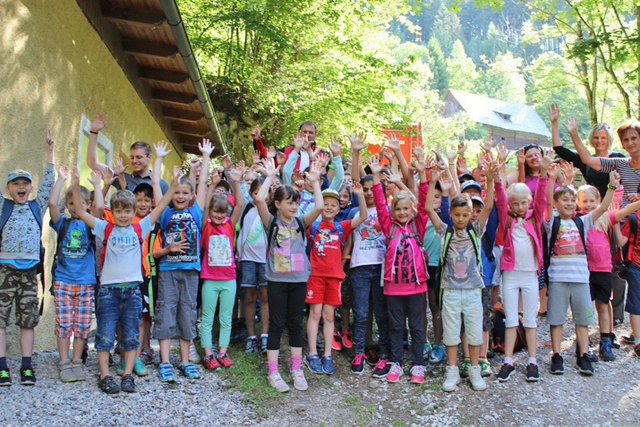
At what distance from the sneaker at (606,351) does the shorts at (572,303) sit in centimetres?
58

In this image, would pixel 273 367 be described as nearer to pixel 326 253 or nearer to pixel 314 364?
pixel 314 364

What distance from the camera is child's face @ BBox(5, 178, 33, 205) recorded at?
440 centimetres

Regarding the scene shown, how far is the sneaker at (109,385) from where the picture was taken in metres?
4.22

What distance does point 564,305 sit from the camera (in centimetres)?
530

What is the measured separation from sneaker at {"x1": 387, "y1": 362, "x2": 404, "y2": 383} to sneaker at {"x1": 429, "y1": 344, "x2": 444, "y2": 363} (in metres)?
0.53

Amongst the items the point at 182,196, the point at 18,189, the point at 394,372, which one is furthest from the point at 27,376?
the point at 394,372

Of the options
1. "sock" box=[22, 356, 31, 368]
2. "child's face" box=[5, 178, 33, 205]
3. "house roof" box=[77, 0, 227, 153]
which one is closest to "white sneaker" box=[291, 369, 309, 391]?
"sock" box=[22, 356, 31, 368]

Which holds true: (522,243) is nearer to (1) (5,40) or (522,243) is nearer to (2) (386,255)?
(2) (386,255)

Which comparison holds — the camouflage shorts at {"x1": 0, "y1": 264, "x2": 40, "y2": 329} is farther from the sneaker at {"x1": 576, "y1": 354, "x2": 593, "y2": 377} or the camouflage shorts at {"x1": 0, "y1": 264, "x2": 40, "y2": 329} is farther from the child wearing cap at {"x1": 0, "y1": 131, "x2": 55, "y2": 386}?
the sneaker at {"x1": 576, "y1": 354, "x2": 593, "y2": 377}

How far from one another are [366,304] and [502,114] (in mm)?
71340

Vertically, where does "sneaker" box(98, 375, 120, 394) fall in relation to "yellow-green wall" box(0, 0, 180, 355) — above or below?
below

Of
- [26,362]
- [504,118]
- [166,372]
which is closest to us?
[26,362]

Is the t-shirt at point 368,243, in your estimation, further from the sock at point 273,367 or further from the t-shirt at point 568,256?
the t-shirt at point 568,256

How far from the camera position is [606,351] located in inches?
219
